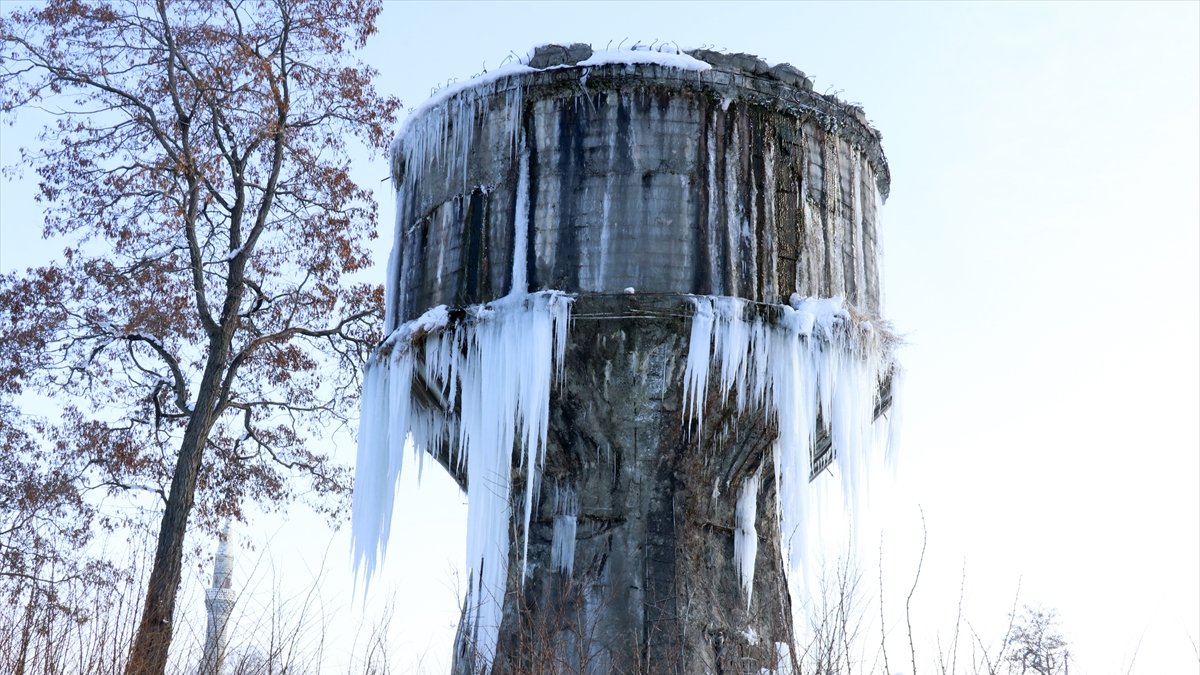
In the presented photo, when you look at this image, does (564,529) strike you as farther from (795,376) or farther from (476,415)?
(795,376)

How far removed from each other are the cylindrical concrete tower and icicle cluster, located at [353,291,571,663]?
0.07 ft

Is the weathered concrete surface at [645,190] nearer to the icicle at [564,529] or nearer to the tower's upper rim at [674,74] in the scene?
Result: the tower's upper rim at [674,74]

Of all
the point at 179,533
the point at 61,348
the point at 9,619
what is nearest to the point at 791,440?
the point at 9,619

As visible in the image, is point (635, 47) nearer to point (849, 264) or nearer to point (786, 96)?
point (786, 96)

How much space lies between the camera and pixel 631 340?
1117 cm

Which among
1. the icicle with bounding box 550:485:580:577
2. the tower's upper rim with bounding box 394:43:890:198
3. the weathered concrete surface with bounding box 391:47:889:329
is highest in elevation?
the tower's upper rim with bounding box 394:43:890:198

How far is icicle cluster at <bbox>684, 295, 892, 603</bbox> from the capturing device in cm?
1100

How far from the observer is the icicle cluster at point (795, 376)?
1100 cm

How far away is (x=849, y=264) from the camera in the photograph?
12.1m

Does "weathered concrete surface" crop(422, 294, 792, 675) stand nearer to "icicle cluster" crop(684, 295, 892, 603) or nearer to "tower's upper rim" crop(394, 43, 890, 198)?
"icicle cluster" crop(684, 295, 892, 603)

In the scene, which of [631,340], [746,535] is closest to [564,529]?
[746,535]

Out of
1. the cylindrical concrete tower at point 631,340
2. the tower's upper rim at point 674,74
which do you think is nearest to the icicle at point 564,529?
the cylindrical concrete tower at point 631,340

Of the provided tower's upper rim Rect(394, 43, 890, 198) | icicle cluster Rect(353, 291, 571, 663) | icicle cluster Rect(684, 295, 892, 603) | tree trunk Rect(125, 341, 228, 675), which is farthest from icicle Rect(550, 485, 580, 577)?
tree trunk Rect(125, 341, 228, 675)

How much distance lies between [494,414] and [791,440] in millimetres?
2358
